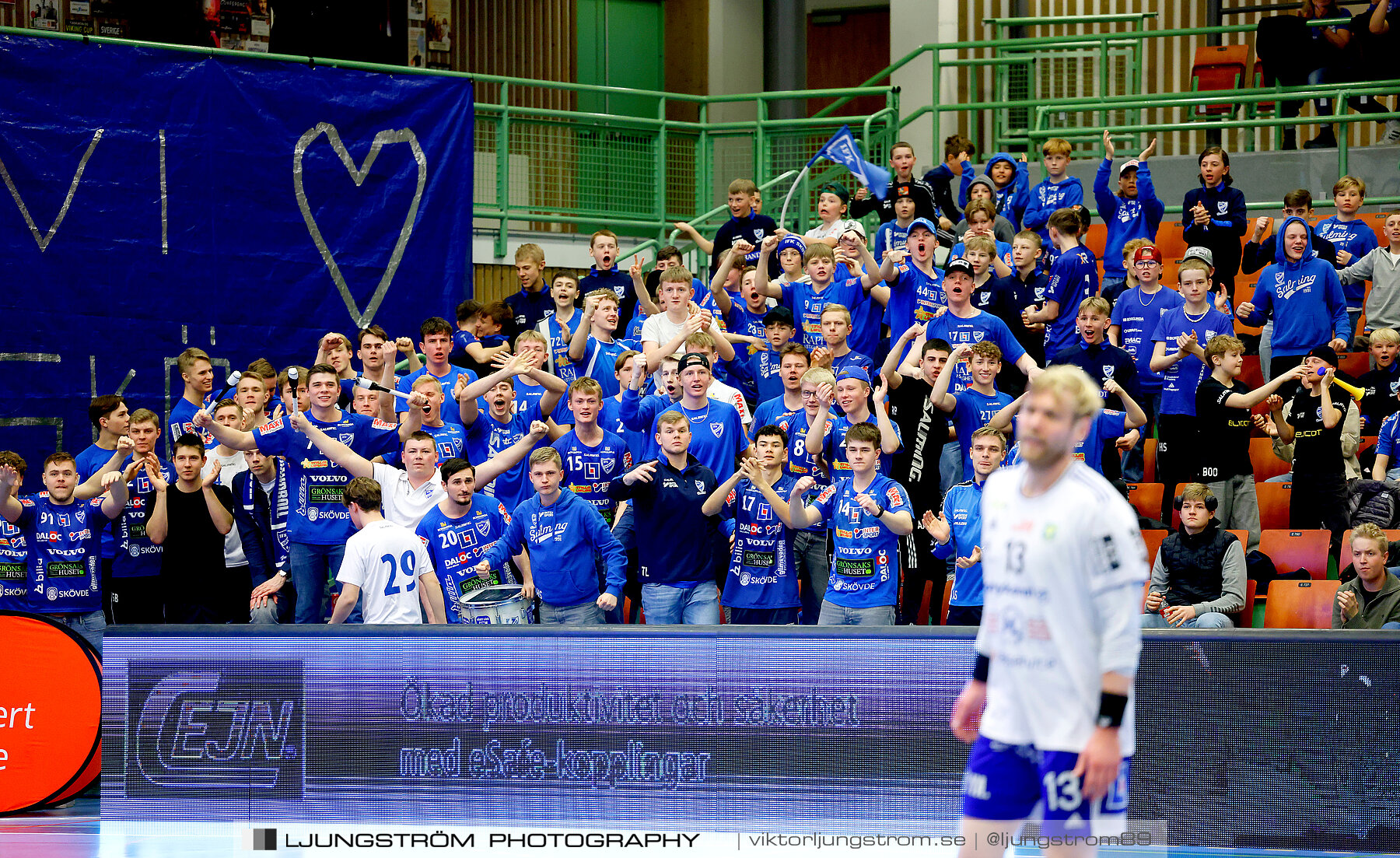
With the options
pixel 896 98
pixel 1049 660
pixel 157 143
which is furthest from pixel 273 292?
pixel 1049 660

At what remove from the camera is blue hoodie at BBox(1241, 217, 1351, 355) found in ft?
41.2

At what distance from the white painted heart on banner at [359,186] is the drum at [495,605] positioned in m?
4.86

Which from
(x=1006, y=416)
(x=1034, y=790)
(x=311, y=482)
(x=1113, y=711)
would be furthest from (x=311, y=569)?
(x=1113, y=711)

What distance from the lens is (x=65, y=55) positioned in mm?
12320

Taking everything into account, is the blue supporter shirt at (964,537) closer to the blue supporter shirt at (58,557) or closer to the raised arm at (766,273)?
the raised arm at (766,273)

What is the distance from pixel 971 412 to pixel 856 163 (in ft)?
15.9

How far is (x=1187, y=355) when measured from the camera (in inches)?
469

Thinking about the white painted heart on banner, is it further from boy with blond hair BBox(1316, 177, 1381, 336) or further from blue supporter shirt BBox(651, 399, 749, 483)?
boy with blond hair BBox(1316, 177, 1381, 336)

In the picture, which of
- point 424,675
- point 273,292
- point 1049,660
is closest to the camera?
point 1049,660

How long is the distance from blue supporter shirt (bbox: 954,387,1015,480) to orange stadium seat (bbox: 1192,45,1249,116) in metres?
9.66

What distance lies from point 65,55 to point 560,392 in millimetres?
5346

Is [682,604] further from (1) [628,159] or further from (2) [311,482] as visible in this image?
(1) [628,159]

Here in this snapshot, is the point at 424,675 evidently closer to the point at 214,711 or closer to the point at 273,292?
the point at 214,711

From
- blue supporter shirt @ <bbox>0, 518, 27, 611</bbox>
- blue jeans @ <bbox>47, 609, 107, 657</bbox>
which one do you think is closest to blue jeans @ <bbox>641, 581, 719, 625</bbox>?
blue jeans @ <bbox>47, 609, 107, 657</bbox>
